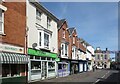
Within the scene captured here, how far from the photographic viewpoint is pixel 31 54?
2562 cm

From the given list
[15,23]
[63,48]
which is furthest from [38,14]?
[63,48]

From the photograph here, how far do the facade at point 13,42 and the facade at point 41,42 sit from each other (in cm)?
195

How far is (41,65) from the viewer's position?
94.7 feet

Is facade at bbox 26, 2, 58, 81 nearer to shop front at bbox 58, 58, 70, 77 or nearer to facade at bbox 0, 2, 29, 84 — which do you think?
facade at bbox 0, 2, 29, 84

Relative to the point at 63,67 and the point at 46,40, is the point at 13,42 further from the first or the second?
the point at 63,67

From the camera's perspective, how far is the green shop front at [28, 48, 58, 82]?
25.9 metres

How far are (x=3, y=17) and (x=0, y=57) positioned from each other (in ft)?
11.1

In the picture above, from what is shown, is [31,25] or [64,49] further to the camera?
[64,49]

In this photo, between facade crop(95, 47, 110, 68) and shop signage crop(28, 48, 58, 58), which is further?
facade crop(95, 47, 110, 68)

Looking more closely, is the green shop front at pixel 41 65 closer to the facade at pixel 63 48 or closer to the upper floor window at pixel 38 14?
the facade at pixel 63 48

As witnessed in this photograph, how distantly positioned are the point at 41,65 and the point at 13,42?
8.36m

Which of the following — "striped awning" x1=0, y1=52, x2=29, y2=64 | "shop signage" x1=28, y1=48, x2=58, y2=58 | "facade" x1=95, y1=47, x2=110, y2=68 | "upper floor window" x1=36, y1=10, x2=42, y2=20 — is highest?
"upper floor window" x1=36, y1=10, x2=42, y2=20

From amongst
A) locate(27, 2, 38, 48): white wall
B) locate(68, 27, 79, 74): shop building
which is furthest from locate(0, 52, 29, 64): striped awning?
locate(68, 27, 79, 74): shop building

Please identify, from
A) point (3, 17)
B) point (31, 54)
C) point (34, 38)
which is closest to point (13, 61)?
point (3, 17)
